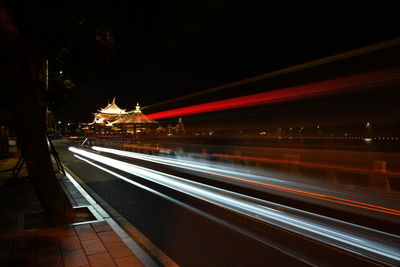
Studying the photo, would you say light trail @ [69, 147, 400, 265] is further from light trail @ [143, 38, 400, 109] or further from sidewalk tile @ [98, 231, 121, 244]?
light trail @ [143, 38, 400, 109]

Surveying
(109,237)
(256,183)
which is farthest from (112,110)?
(109,237)

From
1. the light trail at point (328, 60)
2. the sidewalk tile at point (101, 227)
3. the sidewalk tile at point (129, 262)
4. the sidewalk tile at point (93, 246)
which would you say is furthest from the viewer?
the light trail at point (328, 60)

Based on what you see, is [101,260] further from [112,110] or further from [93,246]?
[112,110]

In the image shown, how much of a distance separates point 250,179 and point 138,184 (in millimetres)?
4012

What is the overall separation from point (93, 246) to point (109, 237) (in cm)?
41

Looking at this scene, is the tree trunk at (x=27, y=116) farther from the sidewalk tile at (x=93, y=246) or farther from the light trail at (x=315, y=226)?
the light trail at (x=315, y=226)

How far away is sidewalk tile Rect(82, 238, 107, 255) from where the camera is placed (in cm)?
412

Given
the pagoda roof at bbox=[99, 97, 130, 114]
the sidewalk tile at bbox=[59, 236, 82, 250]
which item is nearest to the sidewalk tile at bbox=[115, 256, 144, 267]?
the sidewalk tile at bbox=[59, 236, 82, 250]

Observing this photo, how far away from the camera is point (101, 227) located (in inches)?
204

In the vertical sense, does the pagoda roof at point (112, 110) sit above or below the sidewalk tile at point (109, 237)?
above

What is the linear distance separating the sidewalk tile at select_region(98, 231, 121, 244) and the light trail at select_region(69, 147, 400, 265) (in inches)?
112

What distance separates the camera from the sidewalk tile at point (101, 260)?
146 inches

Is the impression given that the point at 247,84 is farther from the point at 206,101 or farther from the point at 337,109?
the point at 337,109

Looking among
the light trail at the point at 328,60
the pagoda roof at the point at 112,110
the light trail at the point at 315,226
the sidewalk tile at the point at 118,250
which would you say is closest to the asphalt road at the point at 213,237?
the light trail at the point at 315,226
